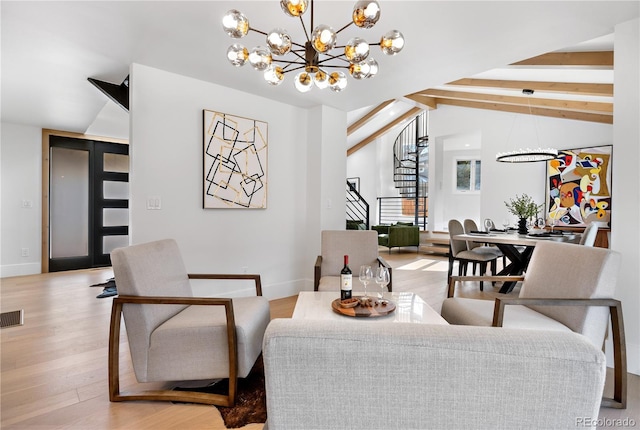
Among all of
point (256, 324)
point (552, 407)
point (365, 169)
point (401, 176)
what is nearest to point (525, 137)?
point (401, 176)

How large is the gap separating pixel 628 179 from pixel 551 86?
3.36m

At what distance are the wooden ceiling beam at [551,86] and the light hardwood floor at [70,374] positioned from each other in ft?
10.2

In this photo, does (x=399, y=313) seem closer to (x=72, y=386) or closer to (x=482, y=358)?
(x=482, y=358)

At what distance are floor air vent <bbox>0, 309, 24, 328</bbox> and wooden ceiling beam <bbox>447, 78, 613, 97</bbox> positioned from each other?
6.57 m

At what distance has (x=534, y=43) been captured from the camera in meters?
2.62

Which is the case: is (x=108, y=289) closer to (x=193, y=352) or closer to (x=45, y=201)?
(x=45, y=201)

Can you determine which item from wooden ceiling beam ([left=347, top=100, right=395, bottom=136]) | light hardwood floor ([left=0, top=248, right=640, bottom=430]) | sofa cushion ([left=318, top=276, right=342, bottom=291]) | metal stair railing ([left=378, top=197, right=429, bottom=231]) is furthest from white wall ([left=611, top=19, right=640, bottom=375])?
metal stair railing ([left=378, top=197, right=429, bottom=231])

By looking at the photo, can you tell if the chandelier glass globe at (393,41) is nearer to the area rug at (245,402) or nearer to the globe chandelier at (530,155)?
the area rug at (245,402)

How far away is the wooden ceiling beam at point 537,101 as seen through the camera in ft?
17.1

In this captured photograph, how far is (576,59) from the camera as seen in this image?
3.54 metres

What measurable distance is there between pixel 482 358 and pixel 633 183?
249cm

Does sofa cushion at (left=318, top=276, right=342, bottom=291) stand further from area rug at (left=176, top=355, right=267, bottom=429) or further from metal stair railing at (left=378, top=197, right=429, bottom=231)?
metal stair railing at (left=378, top=197, right=429, bottom=231)

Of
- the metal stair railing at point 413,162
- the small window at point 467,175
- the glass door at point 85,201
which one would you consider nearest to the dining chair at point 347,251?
the glass door at point 85,201

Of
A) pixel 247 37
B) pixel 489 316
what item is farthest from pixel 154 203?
pixel 489 316
